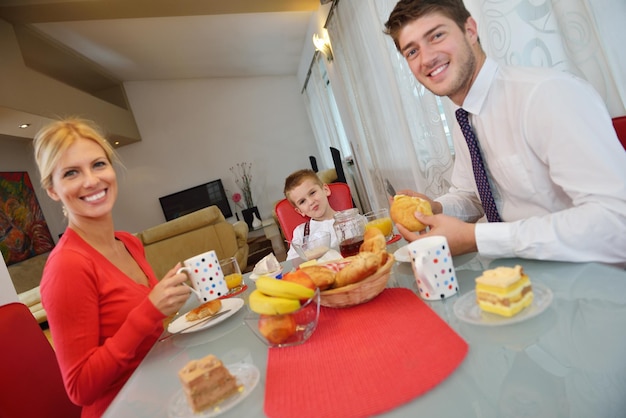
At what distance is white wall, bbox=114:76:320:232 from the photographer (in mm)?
8383

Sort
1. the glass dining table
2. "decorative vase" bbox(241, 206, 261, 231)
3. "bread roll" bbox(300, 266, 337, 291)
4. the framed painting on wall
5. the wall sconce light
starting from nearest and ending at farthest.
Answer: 1. the glass dining table
2. "bread roll" bbox(300, 266, 337, 291)
3. the wall sconce light
4. the framed painting on wall
5. "decorative vase" bbox(241, 206, 261, 231)

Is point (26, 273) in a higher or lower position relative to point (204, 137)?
lower

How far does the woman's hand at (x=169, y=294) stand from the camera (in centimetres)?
100

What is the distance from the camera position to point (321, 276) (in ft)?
2.93

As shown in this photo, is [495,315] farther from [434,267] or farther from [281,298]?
[281,298]

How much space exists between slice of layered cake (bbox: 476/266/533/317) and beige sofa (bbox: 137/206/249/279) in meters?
4.22

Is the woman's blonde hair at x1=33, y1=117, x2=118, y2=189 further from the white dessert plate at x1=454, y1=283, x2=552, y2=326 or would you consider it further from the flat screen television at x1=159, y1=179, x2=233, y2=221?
the flat screen television at x1=159, y1=179, x2=233, y2=221

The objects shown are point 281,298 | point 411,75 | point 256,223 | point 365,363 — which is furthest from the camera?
point 256,223

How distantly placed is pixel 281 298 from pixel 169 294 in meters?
0.39

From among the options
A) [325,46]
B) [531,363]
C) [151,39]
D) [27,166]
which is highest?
[151,39]

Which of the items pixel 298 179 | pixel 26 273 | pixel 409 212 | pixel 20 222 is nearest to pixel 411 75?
pixel 298 179

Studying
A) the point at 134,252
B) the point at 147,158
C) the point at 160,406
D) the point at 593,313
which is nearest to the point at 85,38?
the point at 147,158

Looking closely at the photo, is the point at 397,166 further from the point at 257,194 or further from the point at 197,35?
the point at 257,194

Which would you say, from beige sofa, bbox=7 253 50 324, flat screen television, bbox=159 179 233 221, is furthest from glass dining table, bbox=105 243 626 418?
flat screen television, bbox=159 179 233 221
